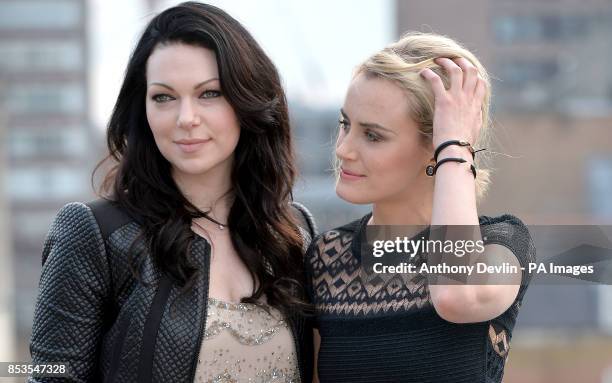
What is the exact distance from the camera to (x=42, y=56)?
63875 mm

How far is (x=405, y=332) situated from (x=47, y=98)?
62.3m

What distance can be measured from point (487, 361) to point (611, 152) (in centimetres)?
4409

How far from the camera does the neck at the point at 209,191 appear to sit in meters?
3.84

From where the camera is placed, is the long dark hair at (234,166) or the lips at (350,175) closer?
the lips at (350,175)

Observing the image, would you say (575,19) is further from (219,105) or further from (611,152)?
(219,105)

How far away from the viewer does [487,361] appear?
3.38m

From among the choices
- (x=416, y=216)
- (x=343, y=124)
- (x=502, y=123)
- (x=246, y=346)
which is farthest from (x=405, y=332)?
(x=502, y=123)

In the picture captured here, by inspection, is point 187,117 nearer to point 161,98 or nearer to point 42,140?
point 161,98

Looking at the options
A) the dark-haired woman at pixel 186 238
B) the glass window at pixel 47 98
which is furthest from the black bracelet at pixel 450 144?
the glass window at pixel 47 98

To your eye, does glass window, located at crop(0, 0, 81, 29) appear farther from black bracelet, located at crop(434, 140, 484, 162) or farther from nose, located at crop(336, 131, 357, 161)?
black bracelet, located at crop(434, 140, 484, 162)

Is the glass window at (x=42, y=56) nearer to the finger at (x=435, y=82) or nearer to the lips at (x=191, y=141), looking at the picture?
the lips at (x=191, y=141)

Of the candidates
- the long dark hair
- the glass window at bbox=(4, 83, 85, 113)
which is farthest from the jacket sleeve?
the glass window at bbox=(4, 83, 85, 113)

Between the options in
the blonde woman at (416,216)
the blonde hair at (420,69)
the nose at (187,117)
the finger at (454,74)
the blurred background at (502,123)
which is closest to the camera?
the blonde woman at (416,216)

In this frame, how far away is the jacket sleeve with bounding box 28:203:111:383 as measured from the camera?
3443 millimetres
